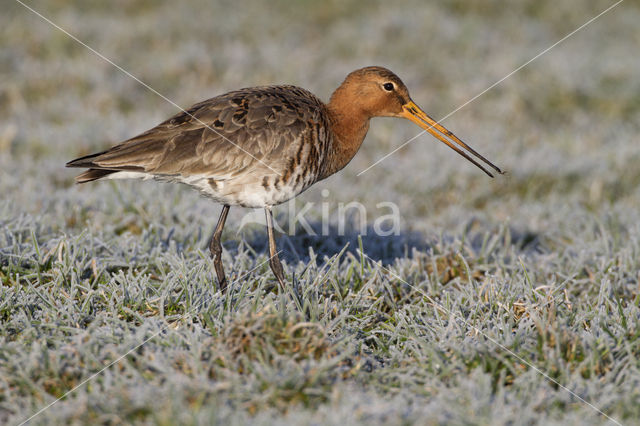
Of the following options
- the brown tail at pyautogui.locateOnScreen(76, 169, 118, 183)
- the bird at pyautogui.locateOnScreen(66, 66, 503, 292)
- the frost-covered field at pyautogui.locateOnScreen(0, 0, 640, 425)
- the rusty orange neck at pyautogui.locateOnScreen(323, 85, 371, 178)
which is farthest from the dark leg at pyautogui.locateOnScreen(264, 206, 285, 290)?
the brown tail at pyautogui.locateOnScreen(76, 169, 118, 183)

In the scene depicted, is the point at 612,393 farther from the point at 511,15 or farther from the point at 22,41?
the point at 511,15

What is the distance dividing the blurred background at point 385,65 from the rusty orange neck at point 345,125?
4.57 feet

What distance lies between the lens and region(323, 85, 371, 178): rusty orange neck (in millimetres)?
5352

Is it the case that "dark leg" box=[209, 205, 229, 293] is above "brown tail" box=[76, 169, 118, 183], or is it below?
below

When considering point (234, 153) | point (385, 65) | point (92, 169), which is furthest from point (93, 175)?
point (385, 65)

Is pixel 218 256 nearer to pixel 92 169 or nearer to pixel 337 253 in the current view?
pixel 92 169

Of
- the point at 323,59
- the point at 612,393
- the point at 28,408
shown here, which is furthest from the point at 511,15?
the point at 28,408

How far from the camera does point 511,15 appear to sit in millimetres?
13602

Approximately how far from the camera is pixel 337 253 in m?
5.91

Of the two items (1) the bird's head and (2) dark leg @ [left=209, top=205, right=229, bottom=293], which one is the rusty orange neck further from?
(2) dark leg @ [left=209, top=205, right=229, bottom=293]

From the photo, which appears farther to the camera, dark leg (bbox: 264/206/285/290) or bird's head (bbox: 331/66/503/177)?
bird's head (bbox: 331/66/503/177)

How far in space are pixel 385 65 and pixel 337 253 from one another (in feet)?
20.8

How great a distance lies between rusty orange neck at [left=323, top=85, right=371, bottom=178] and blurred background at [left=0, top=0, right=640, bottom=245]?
1.39m

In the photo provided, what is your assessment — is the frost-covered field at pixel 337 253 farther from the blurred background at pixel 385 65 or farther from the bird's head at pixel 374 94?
the bird's head at pixel 374 94
